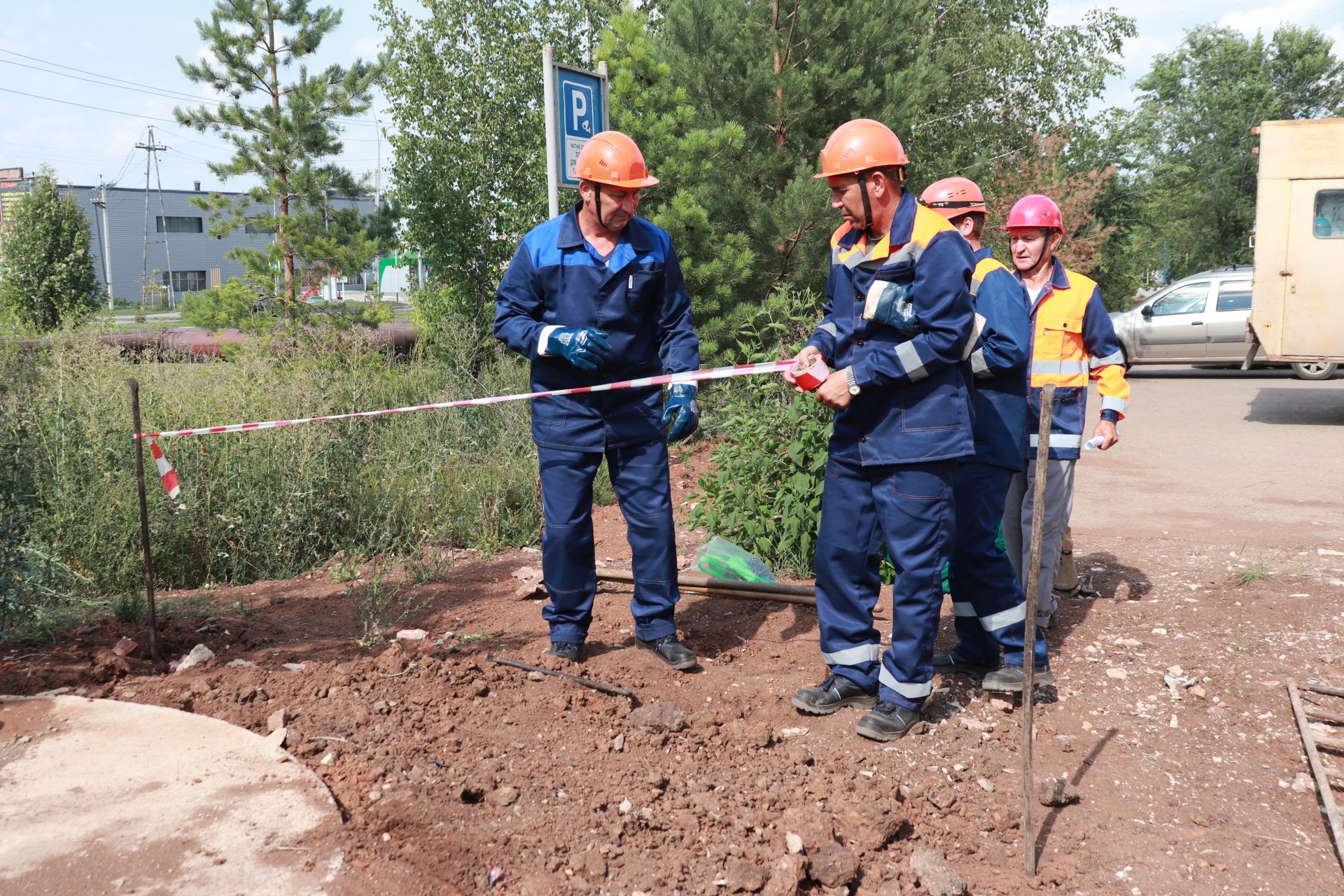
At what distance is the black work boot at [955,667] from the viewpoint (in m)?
4.10

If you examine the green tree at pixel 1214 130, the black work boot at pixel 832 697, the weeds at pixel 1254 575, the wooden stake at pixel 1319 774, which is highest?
the green tree at pixel 1214 130

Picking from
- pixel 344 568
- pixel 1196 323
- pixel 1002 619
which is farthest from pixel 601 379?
pixel 1196 323

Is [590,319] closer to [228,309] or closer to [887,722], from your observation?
[887,722]

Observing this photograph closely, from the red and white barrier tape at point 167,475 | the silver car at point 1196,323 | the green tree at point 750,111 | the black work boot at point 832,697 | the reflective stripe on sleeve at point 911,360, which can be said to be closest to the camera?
the reflective stripe on sleeve at point 911,360

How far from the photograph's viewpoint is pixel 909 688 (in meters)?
3.52

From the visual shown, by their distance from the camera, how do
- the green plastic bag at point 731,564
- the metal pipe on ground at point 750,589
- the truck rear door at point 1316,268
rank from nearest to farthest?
the metal pipe on ground at point 750,589 → the green plastic bag at point 731,564 → the truck rear door at point 1316,268

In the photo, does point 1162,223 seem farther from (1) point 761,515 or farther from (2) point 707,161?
(1) point 761,515

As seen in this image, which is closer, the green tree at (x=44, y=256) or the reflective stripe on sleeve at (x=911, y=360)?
the reflective stripe on sleeve at (x=911, y=360)

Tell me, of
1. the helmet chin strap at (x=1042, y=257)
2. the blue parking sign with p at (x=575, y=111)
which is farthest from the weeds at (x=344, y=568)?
the helmet chin strap at (x=1042, y=257)

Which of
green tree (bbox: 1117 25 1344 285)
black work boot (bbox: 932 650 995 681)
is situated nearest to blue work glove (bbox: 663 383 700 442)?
black work boot (bbox: 932 650 995 681)

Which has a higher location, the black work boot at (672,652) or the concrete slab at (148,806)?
the concrete slab at (148,806)

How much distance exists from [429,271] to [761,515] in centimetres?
1034

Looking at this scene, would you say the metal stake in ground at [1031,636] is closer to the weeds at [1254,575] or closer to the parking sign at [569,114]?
the weeds at [1254,575]

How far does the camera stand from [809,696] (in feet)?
12.2
